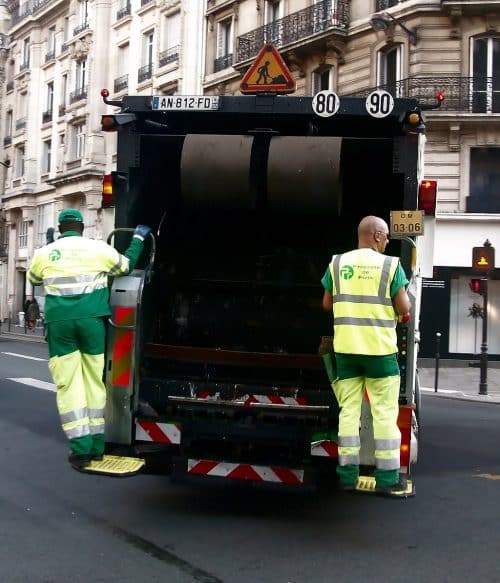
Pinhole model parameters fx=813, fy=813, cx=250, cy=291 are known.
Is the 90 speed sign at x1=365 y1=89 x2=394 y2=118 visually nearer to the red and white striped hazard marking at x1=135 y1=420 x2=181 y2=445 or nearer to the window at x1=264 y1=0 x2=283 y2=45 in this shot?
the red and white striped hazard marking at x1=135 y1=420 x2=181 y2=445

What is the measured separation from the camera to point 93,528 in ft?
17.2

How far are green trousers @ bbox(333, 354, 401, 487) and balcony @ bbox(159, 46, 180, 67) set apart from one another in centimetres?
2943

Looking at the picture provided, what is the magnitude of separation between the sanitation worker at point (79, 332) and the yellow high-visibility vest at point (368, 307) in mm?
1491

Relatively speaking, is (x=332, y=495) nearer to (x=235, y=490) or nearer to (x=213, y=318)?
(x=235, y=490)

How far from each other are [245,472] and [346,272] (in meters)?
1.42

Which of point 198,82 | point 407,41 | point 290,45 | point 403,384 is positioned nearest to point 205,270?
point 403,384

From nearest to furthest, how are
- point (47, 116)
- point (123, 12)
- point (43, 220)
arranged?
point (123, 12)
point (43, 220)
point (47, 116)

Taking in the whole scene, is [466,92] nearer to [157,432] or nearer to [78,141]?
[157,432]

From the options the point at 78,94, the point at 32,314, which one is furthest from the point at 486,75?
the point at 78,94

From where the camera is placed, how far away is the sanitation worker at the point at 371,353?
15.6 feet

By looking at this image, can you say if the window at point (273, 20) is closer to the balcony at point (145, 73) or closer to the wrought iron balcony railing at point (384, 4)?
the wrought iron balcony railing at point (384, 4)

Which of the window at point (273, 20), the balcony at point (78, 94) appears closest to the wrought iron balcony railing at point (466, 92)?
the window at point (273, 20)

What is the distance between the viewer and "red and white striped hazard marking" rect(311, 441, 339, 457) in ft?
16.8

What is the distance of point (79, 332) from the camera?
5.11m
